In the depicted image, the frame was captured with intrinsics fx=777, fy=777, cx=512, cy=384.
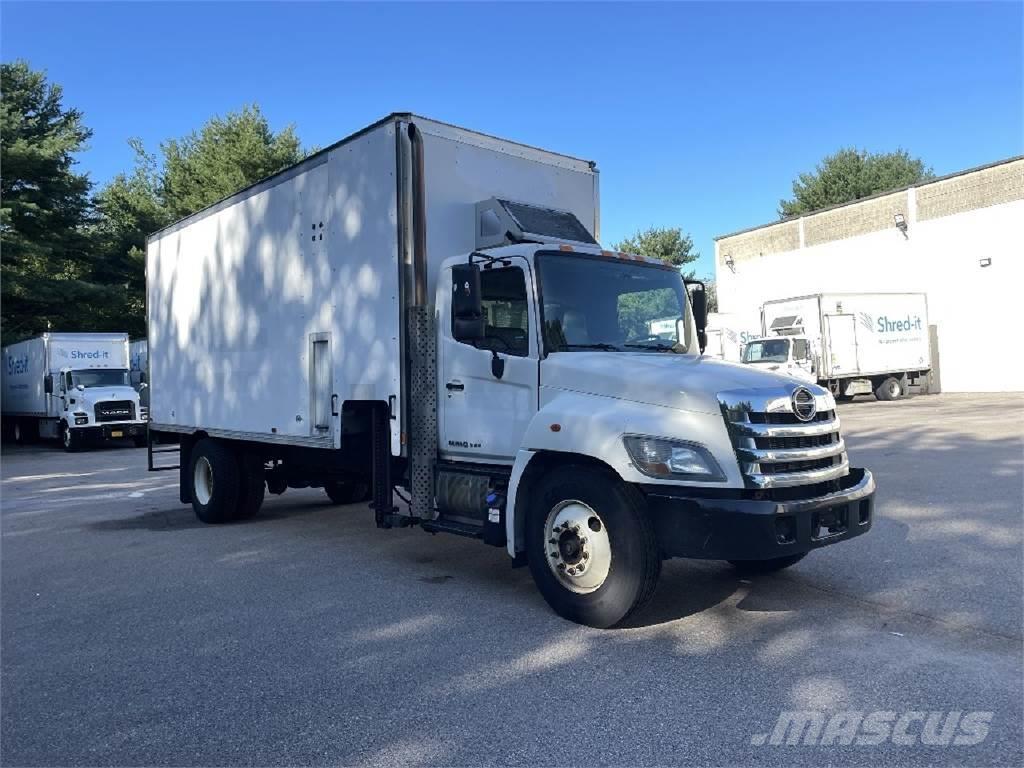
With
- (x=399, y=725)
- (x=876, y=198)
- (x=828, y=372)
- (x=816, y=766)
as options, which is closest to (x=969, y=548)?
(x=816, y=766)

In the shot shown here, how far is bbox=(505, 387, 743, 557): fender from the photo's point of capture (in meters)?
4.60

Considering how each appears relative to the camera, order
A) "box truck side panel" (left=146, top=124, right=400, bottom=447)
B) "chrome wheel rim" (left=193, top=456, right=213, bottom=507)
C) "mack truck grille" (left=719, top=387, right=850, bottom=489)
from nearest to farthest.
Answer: "mack truck grille" (left=719, top=387, right=850, bottom=489), "box truck side panel" (left=146, top=124, right=400, bottom=447), "chrome wheel rim" (left=193, top=456, right=213, bottom=507)

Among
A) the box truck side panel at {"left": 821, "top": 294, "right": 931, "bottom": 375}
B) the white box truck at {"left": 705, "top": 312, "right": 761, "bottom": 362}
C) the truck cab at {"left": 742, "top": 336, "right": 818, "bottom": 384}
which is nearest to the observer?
the truck cab at {"left": 742, "top": 336, "right": 818, "bottom": 384}

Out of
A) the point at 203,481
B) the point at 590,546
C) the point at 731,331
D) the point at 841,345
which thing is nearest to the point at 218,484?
the point at 203,481

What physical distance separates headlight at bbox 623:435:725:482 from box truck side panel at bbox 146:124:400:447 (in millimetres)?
2467

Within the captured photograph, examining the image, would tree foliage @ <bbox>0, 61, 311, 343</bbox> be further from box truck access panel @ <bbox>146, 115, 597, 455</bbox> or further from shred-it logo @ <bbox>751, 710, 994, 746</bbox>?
shred-it logo @ <bbox>751, 710, 994, 746</bbox>

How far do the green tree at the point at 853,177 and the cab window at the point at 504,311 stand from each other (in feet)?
156

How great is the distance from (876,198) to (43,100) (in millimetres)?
33868

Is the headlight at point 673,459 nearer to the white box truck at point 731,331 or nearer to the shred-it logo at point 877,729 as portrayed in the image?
the shred-it logo at point 877,729

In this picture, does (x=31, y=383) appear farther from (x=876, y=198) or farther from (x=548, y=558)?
(x=876, y=198)

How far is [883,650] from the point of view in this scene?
455 cm

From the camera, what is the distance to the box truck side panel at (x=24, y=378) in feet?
79.4

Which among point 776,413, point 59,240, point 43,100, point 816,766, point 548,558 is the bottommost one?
point 816,766

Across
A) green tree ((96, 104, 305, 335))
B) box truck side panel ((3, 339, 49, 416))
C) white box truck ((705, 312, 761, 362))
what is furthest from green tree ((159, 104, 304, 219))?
white box truck ((705, 312, 761, 362))
